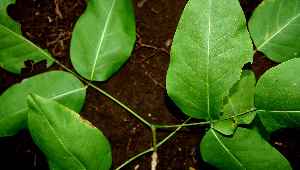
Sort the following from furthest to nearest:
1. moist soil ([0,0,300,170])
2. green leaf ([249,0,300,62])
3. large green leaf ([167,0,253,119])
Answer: moist soil ([0,0,300,170]) < green leaf ([249,0,300,62]) < large green leaf ([167,0,253,119])

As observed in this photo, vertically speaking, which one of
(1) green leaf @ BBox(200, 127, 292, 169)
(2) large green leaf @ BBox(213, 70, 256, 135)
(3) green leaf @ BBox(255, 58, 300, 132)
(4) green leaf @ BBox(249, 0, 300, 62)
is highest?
(4) green leaf @ BBox(249, 0, 300, 62)

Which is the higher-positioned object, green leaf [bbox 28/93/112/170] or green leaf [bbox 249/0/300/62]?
green leaf [bbox 249/0/300/62]

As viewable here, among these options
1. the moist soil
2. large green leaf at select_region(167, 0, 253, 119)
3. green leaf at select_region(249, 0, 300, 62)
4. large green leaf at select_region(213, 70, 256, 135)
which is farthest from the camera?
the moist soil

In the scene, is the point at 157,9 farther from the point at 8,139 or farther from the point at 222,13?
the point at 8,139

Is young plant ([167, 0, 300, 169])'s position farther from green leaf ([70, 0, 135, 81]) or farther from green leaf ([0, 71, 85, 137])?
green leaf ([0, 71, 85, 137])

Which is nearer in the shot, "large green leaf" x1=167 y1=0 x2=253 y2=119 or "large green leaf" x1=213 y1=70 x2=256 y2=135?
"large green leaf" x1=167 y1=0 x2=253 y2=119

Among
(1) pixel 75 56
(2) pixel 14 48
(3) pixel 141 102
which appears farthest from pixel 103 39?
(2) pixel 14 48

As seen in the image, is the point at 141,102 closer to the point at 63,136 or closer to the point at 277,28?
the point at 63,136

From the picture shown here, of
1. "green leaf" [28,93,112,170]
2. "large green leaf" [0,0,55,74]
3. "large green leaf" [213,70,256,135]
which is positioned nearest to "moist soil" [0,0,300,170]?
"large green leaf" [0,0,55,74]
